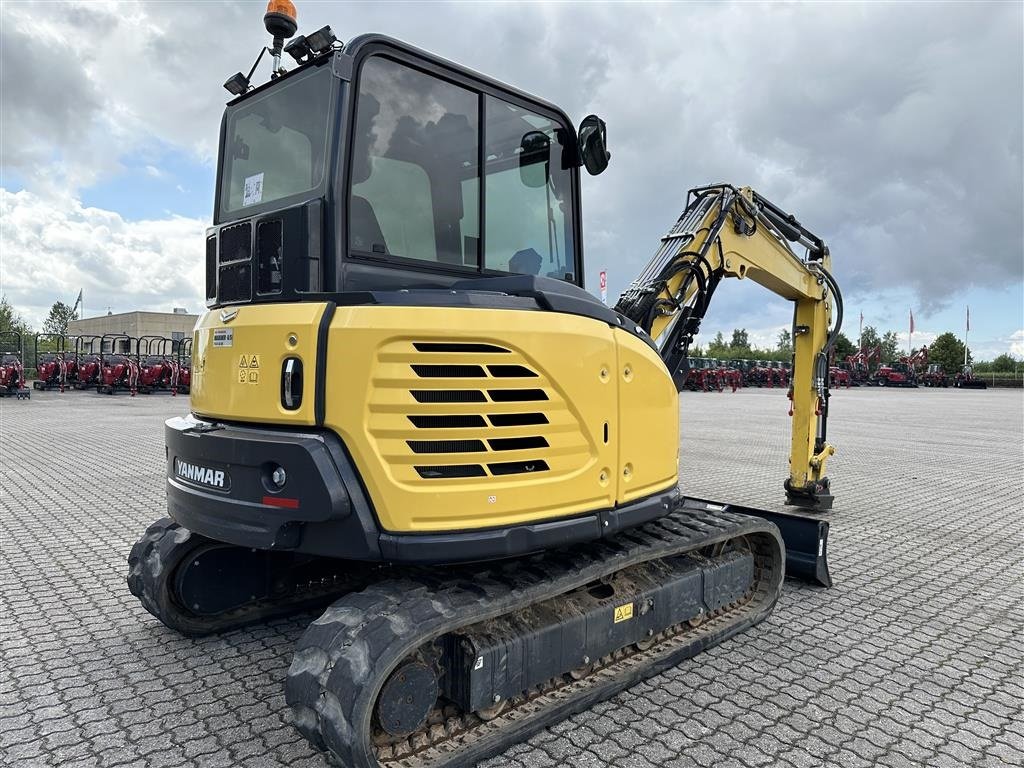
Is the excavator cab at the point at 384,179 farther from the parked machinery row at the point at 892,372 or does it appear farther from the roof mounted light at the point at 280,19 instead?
the parked machinery row at the point at 892,372

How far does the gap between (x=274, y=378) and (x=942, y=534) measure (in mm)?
6630

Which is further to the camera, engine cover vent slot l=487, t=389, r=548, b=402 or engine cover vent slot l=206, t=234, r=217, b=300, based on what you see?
engine cover vent slot l=206, t=234, r=217, b=300

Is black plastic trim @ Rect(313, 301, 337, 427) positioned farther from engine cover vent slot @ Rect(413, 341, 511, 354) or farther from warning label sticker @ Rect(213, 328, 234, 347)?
warning label sticker @ Rect(213, 328, 234, 347)

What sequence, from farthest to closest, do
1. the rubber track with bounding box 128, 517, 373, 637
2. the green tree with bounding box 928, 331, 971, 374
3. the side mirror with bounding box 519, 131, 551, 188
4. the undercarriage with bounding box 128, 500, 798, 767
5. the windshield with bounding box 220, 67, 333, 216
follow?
1. the green tree with bounding box 928, 331, 971, 374
2. the rubber track with bounding box 128, 517, 373, 637
3. the side mirror with bounding box 519, 131, 551, 188
4. the windshield with bounding box 220, 67, 333, 216
5. the undercarriage with bounding box 128, 500, 798, 767

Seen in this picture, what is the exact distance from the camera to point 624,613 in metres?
3.52

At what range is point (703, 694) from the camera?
11.5 feet

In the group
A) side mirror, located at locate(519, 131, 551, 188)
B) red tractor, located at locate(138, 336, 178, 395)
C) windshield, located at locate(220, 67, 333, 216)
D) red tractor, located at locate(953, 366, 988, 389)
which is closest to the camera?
windshield, located at locate(220, 67, 333, 216)

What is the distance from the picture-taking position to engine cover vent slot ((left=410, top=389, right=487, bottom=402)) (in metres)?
Answer: 2.76

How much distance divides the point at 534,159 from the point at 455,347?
1473 mm

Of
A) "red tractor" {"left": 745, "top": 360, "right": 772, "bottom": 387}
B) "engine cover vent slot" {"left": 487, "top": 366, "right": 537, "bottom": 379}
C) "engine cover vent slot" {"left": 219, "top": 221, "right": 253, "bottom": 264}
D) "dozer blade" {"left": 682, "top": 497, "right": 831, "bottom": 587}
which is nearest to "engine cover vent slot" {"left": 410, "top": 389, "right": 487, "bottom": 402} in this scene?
"engine cover vent slot" {"left": 487, "top": 366, "right": 537, "bottom": 379}

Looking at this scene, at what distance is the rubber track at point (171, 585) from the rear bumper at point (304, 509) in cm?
74

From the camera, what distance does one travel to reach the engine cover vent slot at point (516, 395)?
2.89 m

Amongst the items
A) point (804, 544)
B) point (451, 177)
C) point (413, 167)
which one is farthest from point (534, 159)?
point (804, 544)

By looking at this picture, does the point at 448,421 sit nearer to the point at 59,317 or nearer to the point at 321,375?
the point at 321,375
